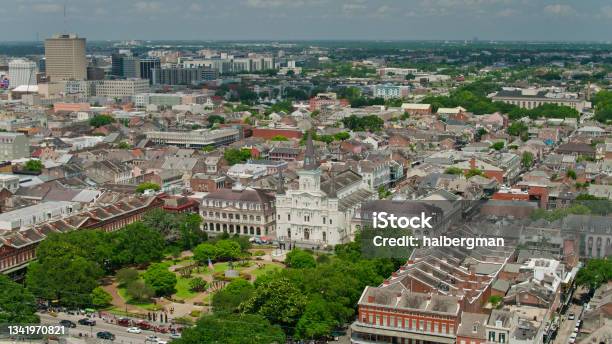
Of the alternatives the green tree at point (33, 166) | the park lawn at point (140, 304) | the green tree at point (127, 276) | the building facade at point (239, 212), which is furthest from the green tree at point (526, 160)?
the park lawn at point (140, 304)

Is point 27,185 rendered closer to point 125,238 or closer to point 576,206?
point 125,238

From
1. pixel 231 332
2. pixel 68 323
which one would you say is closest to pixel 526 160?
pixel 68 323

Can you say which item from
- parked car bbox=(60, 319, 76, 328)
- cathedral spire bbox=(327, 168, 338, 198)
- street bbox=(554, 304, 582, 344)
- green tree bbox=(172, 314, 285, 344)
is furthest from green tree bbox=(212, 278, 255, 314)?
street bbox=(554, 304, 582, 344)

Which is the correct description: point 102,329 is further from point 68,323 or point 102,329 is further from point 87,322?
point 68,323

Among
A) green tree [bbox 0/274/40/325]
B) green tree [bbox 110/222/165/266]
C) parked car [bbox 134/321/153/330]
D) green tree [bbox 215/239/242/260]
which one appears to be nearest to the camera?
green tree [bbox 0/274/40/325]

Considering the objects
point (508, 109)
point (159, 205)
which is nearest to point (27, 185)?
point (159, 205)

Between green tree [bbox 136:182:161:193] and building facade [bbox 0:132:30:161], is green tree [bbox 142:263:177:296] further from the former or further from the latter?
building facade [bbox 0:132:30:161]
